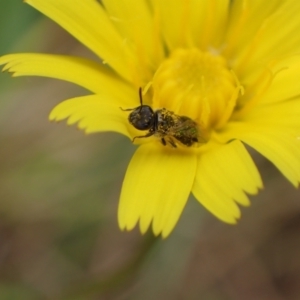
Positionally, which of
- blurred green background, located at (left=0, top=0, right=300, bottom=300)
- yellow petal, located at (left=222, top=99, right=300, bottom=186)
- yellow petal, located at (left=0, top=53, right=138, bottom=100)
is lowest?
blurred green background, located at (left=0, top=0, right=300, bottom=300)

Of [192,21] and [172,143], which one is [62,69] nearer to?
[172,143]

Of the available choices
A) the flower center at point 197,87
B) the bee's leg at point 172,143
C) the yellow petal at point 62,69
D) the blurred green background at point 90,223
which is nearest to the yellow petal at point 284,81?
the flower center at point 197,87

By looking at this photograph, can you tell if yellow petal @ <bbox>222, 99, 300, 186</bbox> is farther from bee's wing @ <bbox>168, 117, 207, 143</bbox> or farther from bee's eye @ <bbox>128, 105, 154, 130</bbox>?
bee's eye @ <bbox>128, 105, 154, 130</bbox>

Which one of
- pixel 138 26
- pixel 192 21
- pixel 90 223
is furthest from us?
pixel 90 223

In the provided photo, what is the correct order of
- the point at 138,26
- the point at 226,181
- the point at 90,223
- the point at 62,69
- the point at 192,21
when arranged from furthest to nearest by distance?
the point at 90,223, the point at 192,21, the point at 138,26, the point at 62,69, the point at 226,181

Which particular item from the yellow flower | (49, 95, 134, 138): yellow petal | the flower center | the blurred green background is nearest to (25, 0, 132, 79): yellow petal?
the yellow flower

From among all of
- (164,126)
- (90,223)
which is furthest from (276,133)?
(90,223)
